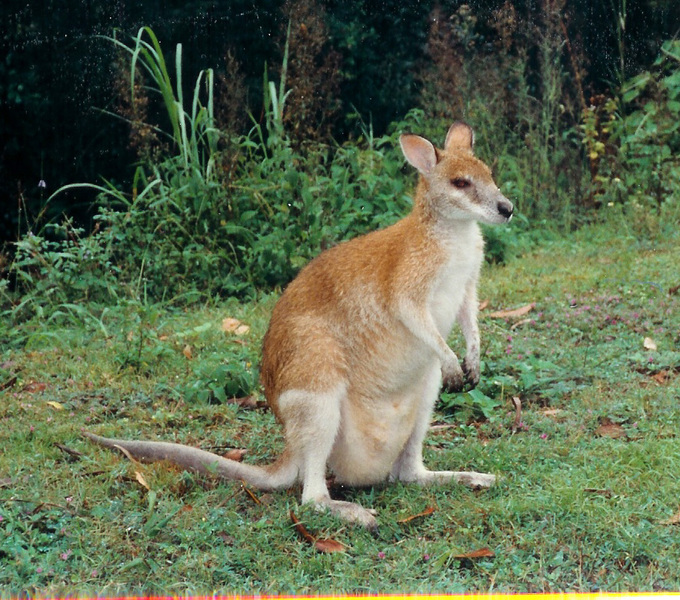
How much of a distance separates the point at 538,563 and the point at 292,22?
5962 mm

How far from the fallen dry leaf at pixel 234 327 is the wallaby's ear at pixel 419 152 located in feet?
8.21

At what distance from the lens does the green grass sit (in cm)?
323

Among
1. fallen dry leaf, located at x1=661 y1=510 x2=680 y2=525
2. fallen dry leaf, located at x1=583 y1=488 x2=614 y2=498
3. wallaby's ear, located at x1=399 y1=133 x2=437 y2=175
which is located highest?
wallaby's ear, located at x1=399 y1=133 x2=437 y2=175

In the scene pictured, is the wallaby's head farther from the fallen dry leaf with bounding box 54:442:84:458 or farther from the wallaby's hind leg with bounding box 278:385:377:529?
the fallen dry leaf with bounding box 54:442:84:458

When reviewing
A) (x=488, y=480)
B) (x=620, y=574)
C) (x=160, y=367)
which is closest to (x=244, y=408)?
(x=160, y=367)

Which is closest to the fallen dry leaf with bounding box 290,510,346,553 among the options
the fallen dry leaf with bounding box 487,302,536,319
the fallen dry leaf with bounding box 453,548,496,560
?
the fallen dry leaf with bounding box 453,548,496,560

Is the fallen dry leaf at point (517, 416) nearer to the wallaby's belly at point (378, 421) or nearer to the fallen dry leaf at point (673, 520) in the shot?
the wallaby's belly at point (378, 421)

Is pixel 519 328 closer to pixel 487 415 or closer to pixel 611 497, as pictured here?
pixel 487 415

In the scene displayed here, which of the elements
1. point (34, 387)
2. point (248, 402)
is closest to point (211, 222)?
point (34, 387)

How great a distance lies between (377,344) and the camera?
3896 millimetres

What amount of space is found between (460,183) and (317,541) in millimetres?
1417

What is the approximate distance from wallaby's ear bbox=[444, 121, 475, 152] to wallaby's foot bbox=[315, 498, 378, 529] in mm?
1462

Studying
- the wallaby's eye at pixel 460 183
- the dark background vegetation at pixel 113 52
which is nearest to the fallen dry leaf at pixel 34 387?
the wallaby's eye at pixel 460 183

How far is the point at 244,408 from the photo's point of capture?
16.7 ft
